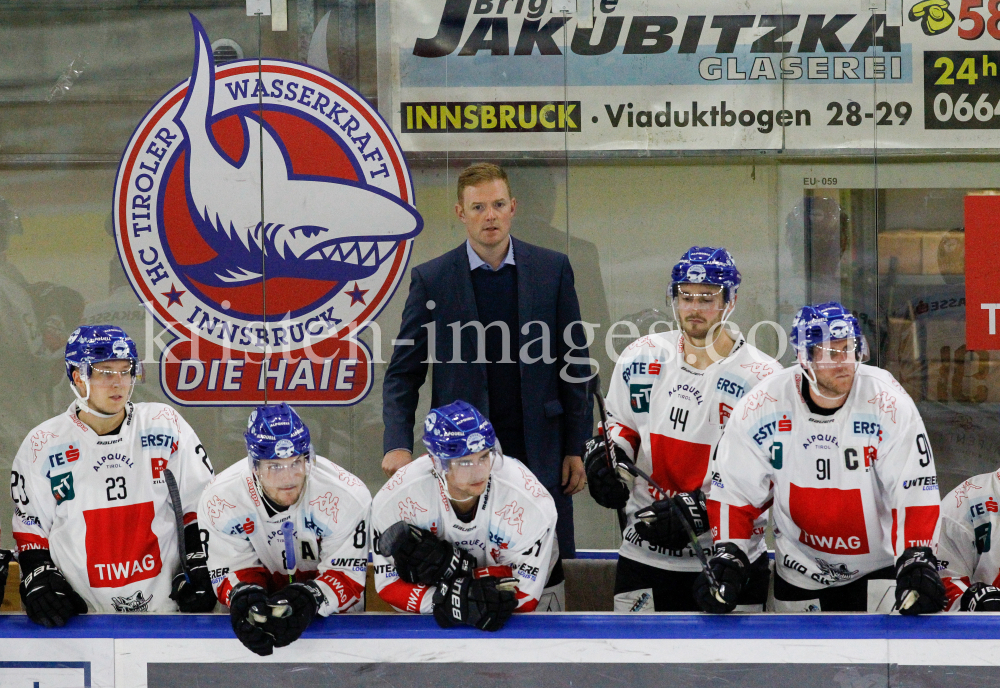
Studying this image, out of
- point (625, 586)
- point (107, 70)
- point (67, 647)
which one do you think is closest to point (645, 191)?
point (625, 586)

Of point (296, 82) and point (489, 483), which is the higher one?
point (296, 82)

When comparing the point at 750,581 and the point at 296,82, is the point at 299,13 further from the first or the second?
the point at 750,581

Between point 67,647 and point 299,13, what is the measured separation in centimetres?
266

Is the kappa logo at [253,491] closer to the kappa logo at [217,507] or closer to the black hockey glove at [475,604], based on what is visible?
the kappa logo at [217,507]

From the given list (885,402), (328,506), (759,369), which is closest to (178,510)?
(328,506)

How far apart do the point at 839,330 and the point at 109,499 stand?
1.93 metres

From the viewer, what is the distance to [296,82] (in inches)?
162

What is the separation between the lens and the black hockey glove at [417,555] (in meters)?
2.44

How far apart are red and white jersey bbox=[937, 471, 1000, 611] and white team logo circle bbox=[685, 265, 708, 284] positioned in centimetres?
93

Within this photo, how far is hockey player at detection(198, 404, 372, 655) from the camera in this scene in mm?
2504

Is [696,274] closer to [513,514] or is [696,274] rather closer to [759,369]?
[759,369]

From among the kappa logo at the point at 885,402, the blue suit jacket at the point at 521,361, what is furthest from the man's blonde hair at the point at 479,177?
the kappa logo at the point at 885,402

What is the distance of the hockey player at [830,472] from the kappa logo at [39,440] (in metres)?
1.74

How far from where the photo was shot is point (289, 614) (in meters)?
2.28
